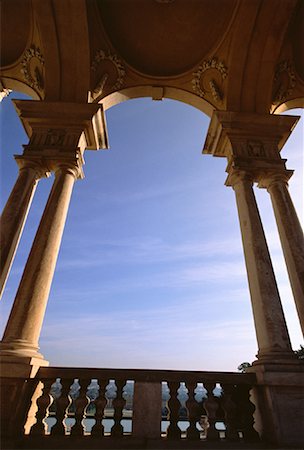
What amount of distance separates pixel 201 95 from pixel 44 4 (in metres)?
6.39

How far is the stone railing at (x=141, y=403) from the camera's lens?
5320 mm

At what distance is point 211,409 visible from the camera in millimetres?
5562

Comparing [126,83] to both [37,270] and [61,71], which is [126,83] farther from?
[37,270]

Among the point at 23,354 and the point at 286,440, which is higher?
the point at 23,354

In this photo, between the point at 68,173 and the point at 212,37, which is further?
the point at 212,37

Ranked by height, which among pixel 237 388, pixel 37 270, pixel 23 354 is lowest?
pixel 237 388

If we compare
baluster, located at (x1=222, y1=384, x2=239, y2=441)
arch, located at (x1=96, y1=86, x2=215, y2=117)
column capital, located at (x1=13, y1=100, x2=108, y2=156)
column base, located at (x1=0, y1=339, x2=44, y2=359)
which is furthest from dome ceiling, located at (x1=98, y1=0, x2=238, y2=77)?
baluster, located at (x1=222, y1=384, x2=239, y2=441)

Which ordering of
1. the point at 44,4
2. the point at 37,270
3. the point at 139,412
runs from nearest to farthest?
the point at 139,412 < the point at 37,270 < the point at 44,4

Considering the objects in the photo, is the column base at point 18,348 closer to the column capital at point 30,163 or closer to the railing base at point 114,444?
the railing base at point 114,444

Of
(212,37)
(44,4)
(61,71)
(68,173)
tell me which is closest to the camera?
(68,173)

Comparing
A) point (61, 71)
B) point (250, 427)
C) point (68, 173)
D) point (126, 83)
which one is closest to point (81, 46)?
point (61, 71)

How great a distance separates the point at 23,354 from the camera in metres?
5.60

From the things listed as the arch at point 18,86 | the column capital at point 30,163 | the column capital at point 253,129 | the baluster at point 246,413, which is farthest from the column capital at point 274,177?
the arch at point 18,86

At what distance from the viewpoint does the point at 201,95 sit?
11391mm
